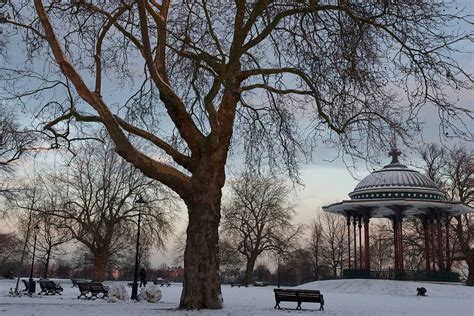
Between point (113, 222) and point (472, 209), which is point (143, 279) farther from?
point (472, 209)

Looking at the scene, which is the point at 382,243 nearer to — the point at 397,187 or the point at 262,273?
the point at 397,187

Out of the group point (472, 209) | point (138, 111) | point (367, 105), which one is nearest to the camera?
point (367, 105)

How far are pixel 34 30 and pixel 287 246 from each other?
48.8 metres

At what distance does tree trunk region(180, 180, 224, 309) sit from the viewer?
1456cm

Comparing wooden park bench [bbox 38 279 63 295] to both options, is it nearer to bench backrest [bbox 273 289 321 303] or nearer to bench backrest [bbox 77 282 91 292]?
bench backrest [bbox 77 282 91 292]

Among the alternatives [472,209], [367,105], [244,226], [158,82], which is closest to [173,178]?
[158,82]

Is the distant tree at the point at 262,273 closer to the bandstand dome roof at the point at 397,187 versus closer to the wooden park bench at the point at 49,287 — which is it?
the bandstand dome roof at the point at 397,187

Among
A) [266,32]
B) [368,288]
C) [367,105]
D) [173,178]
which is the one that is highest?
[266,32]

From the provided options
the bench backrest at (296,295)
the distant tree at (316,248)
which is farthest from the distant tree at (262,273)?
the bench backrest at (296,295)

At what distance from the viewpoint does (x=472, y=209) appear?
42.3m

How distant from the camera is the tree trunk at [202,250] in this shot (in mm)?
14562

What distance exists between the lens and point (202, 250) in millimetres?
14844

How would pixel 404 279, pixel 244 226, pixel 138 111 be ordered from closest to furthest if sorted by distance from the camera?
1. pixel 138 111
2. pixel 404 279
3. pixel 244 226

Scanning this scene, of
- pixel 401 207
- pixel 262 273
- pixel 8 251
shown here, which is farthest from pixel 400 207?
pixel 8 251
